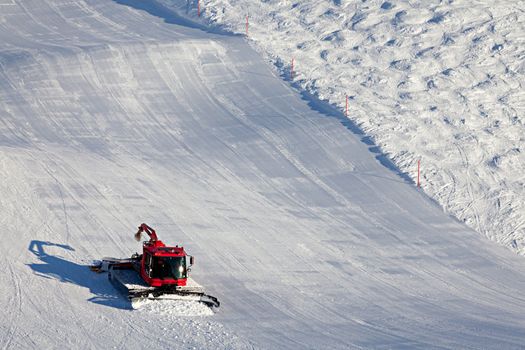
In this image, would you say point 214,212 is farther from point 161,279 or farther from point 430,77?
point 430,77

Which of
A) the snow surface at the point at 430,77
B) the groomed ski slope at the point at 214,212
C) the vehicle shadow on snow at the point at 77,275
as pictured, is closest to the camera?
the groomed ski slope at the point at 214,212

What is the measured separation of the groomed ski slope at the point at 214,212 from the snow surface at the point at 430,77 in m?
1.04

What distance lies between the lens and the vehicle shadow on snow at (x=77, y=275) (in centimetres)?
1792

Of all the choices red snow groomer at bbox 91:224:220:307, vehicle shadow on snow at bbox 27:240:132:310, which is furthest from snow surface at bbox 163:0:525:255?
vehicle shadow on snow at bbox 27:240:132:310

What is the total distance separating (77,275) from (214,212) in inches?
242

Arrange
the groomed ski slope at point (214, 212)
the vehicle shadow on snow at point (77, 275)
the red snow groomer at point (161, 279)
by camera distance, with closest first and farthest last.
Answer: the groomed ski slope at point (214, 212) < the red snow groomer at point (161, 279) < the vehicle shadow on snow at point (77, 275)

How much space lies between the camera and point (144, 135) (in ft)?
100

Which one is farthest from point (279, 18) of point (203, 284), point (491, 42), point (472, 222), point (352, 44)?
point (203, 284)

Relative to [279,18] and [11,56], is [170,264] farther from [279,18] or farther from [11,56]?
[279,18]

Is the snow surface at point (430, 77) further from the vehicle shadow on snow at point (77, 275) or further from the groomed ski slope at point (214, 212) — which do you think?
the vehicle shadow on snow at point (77, 275)

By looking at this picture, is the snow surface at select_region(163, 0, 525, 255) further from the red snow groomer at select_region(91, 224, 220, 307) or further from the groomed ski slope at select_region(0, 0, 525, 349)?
the red snow groomer at select_region(91, 224, 220, 307)

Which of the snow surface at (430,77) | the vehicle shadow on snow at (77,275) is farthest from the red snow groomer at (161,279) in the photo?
the snow surface at (430,77)

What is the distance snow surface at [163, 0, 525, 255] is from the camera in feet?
89.9

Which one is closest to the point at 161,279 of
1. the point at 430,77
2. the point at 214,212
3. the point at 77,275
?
the point at 77,275
